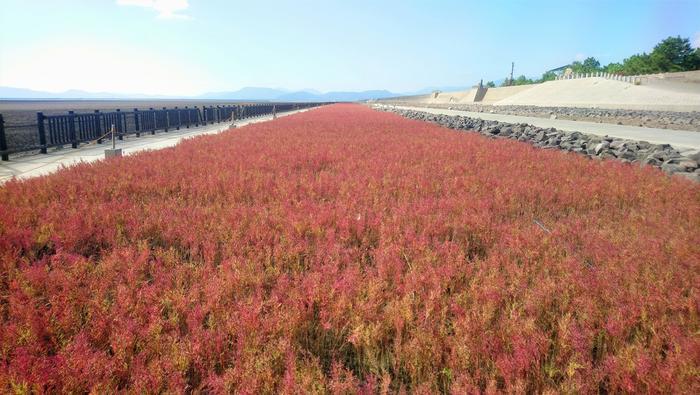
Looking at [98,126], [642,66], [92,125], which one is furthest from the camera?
[642,66]

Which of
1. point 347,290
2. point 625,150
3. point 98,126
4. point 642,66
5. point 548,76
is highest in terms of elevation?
point 548,76

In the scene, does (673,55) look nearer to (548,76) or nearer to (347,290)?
(548,76)

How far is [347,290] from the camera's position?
9.34 feet

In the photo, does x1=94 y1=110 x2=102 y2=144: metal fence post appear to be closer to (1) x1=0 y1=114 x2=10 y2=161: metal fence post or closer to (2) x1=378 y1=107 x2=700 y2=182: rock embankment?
(1) x1=0 y1=114 x2=10 y2=161: metal fence post

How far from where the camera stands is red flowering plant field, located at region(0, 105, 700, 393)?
207cm

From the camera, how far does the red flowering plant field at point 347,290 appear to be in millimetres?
2072

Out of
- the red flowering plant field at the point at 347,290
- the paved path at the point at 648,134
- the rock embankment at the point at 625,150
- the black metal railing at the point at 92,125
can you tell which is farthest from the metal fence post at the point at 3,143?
the paved path at the point at 648,134

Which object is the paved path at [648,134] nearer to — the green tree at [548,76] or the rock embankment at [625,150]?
the rock embankment at [625,150]

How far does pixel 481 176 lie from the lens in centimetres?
699

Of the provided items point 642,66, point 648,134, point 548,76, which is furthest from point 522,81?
point 648,134

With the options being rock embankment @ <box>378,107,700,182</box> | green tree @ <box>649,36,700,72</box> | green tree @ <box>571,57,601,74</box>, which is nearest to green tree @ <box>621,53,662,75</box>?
green tree @ <box>649,36,700,72</box>

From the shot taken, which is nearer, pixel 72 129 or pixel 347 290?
pixel 347 290

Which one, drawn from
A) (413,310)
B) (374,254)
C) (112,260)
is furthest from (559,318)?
(112,260)

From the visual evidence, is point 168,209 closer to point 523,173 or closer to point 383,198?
point 383,198
